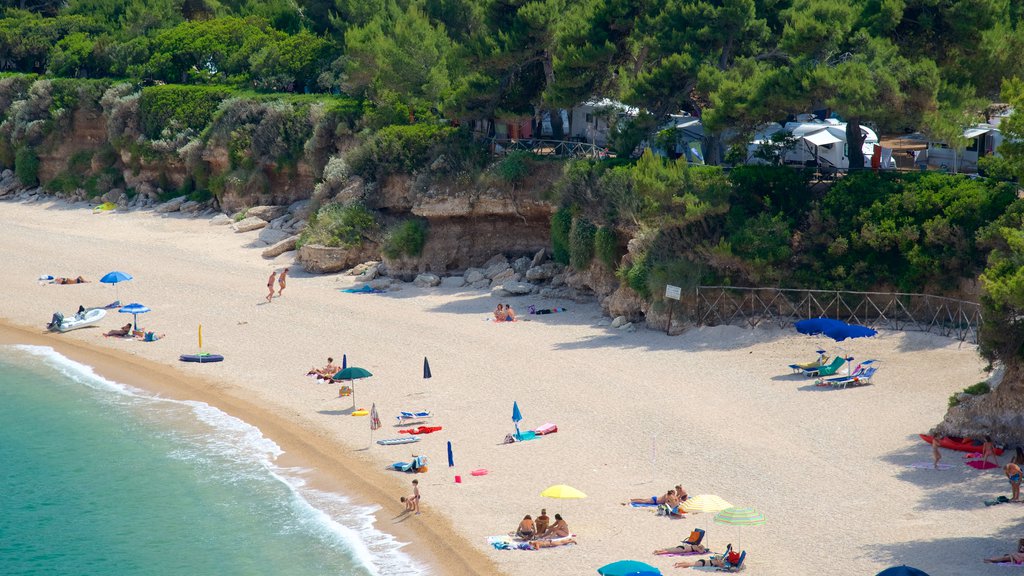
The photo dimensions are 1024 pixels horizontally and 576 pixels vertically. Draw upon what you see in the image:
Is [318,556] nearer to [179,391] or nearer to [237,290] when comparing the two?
[179,391]

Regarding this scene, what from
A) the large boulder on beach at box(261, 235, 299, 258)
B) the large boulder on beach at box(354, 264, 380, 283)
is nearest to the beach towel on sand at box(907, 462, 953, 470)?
the large boulder on beach at box(354, 264, 380, 283)

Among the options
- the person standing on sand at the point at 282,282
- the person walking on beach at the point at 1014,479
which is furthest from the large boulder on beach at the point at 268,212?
the person walking on beach at the point at 1014,479

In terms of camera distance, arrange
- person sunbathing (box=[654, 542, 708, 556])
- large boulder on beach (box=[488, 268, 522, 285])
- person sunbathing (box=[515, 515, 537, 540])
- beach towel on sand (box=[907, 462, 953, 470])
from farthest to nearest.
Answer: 1. large boulder on beach (box=[488, 268, 522, 285])
2. beach towel on sand (box=[907, 462, 953, 470])
3. person sunbathing (box=[515, 515, 537, 540])
4. person sunbathing (box=[654, 542, 708, 556])

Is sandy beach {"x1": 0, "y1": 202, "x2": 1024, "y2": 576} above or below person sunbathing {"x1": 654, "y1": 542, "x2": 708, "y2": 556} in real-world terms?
above

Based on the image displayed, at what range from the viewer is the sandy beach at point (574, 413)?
1966 cm

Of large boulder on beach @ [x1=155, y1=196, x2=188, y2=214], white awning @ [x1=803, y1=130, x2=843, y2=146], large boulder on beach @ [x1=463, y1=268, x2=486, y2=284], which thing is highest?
white awning @ [x1=803, y1=130, x2=843, y2=146]

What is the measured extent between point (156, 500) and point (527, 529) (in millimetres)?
8184

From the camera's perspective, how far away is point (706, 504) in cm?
1947

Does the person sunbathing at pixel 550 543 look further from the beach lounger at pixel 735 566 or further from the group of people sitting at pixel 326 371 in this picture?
the group of people sitting at pixel 326 371

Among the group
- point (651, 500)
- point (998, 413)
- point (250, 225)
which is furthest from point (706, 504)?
point (250, 225)

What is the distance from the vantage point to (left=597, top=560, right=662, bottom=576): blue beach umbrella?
17.5 m

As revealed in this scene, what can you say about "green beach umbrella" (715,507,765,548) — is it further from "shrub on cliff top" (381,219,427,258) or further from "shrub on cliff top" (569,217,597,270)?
"shrub on cliff top" (381,219,427,258)

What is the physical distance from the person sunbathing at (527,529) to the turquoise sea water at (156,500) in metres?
1.77

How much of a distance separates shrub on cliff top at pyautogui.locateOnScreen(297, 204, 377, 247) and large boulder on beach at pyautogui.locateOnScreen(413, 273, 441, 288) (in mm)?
2780
